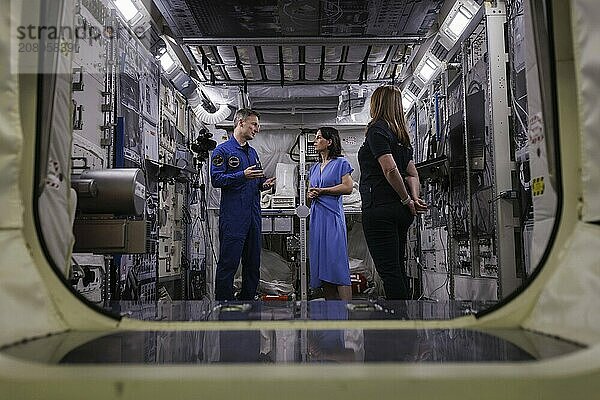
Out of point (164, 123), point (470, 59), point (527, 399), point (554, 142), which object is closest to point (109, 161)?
point (164, 123)

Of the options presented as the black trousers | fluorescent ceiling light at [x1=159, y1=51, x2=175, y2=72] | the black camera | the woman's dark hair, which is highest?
fluorescent ceiling light at [x1=159, y1=51, x2=175, y2=72]

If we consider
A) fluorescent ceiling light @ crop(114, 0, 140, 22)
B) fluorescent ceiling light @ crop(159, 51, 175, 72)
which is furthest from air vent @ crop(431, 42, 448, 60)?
fluorescent ceiling light @ crop(114, 0, 140, 22)

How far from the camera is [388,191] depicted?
3.53 metres

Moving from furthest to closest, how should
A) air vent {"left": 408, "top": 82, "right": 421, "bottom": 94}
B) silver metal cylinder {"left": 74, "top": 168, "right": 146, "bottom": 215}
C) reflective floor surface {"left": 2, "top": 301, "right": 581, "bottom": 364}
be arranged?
air vent {"left": 408, "top": 82, "right": 421, "bottom": 94}, silver metal cylinder {"left": 74, "top": 168, "right": 146, "bottom": 215}, reflective floor surface {"left": 2, "top": 301, "right": 581, "bottom": 364}

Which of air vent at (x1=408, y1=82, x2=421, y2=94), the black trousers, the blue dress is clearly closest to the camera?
the black trousers

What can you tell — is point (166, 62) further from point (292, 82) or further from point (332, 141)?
point (332, 141)

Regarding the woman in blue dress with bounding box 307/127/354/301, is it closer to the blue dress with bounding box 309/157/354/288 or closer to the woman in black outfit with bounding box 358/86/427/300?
the blue dress with bounding box 309/157/354/288

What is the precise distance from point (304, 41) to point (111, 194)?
258cm

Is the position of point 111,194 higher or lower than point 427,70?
lower

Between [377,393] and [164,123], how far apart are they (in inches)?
196

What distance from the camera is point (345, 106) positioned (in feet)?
23.5

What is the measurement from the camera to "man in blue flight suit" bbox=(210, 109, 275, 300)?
4.31 meters

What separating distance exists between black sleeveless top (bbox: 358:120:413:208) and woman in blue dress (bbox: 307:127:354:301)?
2.89 ft

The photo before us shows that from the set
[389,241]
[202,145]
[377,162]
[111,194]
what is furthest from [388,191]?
[202,145]
